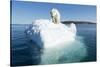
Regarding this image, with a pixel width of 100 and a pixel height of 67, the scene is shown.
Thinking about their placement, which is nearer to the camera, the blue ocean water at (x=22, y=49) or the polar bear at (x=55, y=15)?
the blue ocean water at (x=22, y=49)

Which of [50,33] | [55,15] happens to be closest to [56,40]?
[50,33]

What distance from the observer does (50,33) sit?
172 cm

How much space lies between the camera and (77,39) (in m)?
1.79

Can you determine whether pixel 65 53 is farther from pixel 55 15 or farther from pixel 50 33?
pixel 55 15

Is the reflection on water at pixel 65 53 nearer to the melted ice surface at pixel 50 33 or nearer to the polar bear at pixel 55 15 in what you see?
the melted ice surface at pixel 50 33

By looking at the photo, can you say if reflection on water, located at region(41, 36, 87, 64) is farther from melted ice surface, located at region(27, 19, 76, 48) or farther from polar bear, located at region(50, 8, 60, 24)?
polar bear, located at region(50, 8, 60, 24)

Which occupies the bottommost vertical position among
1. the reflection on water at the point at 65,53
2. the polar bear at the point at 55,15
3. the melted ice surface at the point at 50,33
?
the reflection on water at the point at 65,53

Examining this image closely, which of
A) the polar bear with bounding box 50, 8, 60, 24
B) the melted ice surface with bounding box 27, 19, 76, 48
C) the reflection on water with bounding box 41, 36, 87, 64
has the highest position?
the polar bear with bounding box 50, 8, 60, 24

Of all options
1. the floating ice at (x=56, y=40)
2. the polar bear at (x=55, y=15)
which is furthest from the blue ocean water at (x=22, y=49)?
the polar bear at (x=55, y=15)

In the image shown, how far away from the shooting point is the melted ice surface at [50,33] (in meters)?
1.67

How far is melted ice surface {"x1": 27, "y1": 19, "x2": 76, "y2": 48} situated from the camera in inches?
65.8

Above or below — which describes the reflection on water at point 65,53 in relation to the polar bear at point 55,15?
below

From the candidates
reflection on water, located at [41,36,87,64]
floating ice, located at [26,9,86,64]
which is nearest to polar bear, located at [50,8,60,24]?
floating ice, located at [26,9,86,64]
